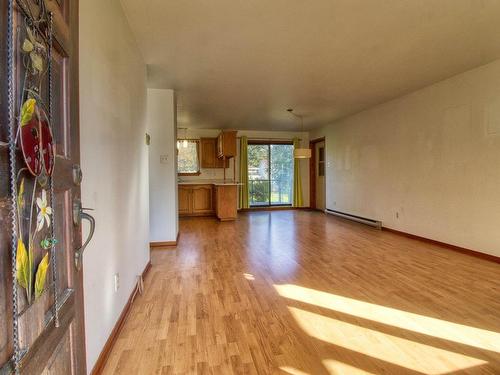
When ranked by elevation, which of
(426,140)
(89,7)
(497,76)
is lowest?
(426,140)

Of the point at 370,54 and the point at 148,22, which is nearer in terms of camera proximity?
the point at 148,22

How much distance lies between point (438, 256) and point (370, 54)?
2.74m

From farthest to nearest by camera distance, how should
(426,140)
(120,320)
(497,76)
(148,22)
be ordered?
1. (426,140)
2. (497,76)
3. (148,22)
4. (120,320)

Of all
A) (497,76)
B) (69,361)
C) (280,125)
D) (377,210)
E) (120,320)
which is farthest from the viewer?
(280,125)

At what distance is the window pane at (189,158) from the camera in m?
7.86

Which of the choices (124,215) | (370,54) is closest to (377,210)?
(370,54)

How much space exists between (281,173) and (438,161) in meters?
4.75

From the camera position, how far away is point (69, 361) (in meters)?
0.90

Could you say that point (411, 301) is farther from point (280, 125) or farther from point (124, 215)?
point (280, 125)

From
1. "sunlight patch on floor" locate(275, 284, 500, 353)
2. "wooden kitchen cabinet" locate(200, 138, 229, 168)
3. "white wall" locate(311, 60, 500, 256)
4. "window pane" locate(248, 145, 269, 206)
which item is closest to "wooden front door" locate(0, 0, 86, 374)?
"sunlight patch on floor" locate(275, 284, 500, 353)

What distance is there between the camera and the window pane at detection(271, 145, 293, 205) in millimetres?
8469

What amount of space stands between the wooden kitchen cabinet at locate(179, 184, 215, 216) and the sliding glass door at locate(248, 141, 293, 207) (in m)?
1.39

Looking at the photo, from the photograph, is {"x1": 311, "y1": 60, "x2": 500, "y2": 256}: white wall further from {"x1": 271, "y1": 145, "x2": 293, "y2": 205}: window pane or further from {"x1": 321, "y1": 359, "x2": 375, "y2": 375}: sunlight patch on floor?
{"x1": 321, "y1": 359, "x2": 375, "y2": 375}: sunlight patch on floor

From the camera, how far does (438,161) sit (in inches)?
164
